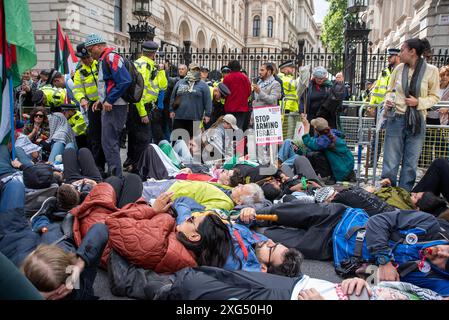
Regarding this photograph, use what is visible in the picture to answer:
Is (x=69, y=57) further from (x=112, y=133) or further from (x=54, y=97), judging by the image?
(x=112, y=133)

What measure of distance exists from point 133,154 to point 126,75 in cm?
163

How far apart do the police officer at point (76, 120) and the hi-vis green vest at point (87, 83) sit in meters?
0.68

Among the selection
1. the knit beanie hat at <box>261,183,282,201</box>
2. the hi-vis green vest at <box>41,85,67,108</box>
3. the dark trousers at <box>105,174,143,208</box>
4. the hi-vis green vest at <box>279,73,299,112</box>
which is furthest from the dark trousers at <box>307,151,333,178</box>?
the hi-vis green vest at <box>41,85,67,108</box>

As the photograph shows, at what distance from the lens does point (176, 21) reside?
1315 inches

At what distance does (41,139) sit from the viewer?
756 centimetres

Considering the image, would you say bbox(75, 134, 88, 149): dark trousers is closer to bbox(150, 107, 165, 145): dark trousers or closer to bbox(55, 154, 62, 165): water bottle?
bbox(55, 154, 62, 165): water bottle

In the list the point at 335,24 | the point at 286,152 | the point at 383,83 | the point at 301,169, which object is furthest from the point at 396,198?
the point at 335,24

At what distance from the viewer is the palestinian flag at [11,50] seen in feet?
11.9

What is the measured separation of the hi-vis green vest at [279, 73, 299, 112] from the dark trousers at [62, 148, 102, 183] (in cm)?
564

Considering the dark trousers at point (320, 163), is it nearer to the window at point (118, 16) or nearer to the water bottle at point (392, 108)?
the water bottle at point (392, 108)

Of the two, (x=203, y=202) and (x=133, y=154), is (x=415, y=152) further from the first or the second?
(x=133, y=154)

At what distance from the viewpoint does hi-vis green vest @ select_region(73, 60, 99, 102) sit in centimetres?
661
